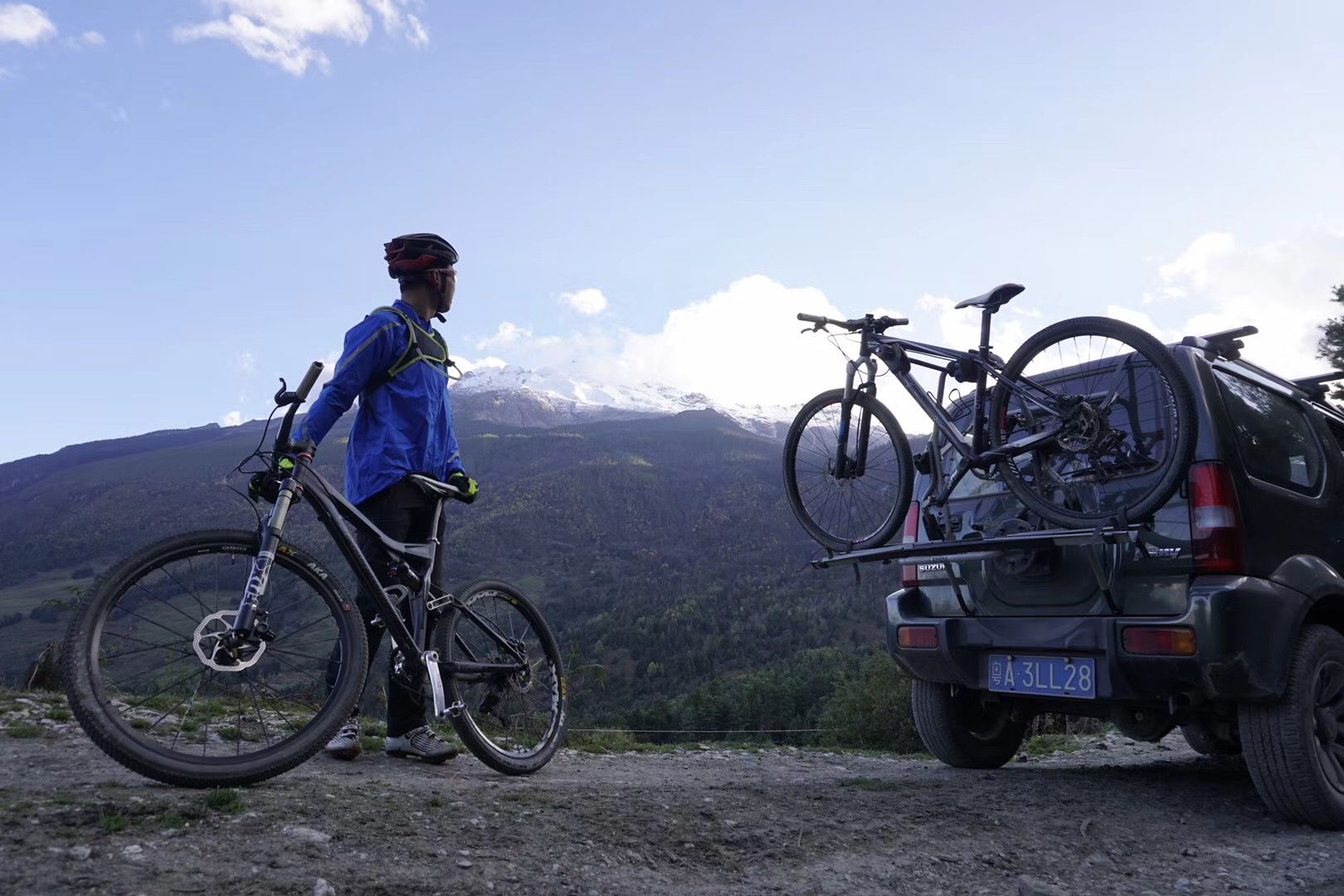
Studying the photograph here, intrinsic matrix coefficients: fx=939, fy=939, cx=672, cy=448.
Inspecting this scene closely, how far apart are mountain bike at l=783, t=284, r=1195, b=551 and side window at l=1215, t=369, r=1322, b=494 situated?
383mm

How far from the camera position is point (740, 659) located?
73875 millimetres

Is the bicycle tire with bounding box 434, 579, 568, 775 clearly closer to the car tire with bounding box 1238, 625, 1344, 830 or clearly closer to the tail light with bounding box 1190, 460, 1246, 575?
the tail light with bounding box 1190, 460, 1246, 575

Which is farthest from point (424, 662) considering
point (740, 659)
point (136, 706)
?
point (740, 659)

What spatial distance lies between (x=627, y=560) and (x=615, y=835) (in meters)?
126

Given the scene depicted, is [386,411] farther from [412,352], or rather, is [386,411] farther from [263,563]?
[263,563]

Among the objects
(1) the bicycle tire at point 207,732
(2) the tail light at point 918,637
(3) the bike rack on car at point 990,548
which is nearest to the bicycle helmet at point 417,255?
(1) the bicycle tire at point 207,732

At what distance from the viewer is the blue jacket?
4.01 m

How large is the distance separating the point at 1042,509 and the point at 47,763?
4.25 metres

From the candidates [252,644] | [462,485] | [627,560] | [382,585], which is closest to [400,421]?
[462,485]

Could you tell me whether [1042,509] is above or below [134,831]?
above

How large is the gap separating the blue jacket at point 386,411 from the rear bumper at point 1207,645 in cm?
293

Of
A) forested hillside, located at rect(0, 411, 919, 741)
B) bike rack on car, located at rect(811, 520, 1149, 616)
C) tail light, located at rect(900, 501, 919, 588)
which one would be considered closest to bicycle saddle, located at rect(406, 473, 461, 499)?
forested hillside, located at rect(0, 411, 919, 741)

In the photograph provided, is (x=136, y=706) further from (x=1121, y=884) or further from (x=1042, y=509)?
(x=1042, y=509)

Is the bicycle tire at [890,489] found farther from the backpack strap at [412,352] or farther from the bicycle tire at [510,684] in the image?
the backpack strap at [412,352]
